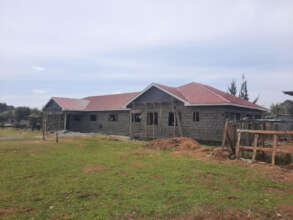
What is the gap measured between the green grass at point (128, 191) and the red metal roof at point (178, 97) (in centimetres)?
944

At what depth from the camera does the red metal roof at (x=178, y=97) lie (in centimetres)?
1761

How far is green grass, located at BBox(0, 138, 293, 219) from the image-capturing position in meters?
4.61

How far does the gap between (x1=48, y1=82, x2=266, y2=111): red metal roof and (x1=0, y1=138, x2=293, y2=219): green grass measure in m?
9.44

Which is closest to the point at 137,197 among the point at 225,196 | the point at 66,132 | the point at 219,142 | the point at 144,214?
the point at 144,214

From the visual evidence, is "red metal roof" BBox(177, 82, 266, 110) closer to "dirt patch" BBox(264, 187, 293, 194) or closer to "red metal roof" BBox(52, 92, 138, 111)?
"red metal roof" BBox(52, 92, 138, 111)

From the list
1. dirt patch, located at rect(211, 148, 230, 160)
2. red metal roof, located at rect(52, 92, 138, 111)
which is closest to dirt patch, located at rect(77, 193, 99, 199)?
dirt patch, located at rect(211, 148, 230, 160)

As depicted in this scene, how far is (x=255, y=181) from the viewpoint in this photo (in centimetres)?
697

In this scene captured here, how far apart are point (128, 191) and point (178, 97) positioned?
43.5 feet

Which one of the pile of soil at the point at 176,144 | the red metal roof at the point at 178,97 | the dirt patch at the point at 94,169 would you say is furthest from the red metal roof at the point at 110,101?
the dirt patch at the point at 94,169

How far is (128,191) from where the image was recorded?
227 inches

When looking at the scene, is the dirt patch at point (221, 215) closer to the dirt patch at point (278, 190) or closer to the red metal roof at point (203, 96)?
the dirt patch at point (278, 190)

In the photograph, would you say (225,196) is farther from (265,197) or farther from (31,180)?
(31,180)

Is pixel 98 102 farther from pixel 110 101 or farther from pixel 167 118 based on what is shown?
pixel 167 118

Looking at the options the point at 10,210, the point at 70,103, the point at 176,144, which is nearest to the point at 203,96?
the point at 176,144
